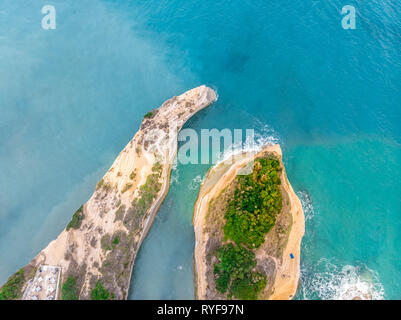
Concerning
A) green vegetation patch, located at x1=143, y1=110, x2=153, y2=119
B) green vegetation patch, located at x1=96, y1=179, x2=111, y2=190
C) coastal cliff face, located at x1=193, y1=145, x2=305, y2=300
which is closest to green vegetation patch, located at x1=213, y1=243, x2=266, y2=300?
coastal cliff face, located at x1=193, y1=145, x2=305, y2=300

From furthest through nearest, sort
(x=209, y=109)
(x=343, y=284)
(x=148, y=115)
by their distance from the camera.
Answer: (x=209, y=109), (x=148, y=115), (x=343, y=284)

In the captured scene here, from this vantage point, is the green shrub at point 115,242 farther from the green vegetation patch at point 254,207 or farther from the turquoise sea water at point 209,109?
the green vegetation patch at point 254,207

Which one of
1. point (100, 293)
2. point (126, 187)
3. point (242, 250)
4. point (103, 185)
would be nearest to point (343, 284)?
point (242, 250)

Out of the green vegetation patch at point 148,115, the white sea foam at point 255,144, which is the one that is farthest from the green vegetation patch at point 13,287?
the white sea foam at point 255,144

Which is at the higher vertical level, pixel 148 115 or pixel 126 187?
pixel 148 115

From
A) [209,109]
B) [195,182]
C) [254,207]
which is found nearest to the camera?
[254,207]

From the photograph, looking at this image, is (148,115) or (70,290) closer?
(70,290)

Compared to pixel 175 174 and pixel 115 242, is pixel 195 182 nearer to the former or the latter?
pixel 175 174
